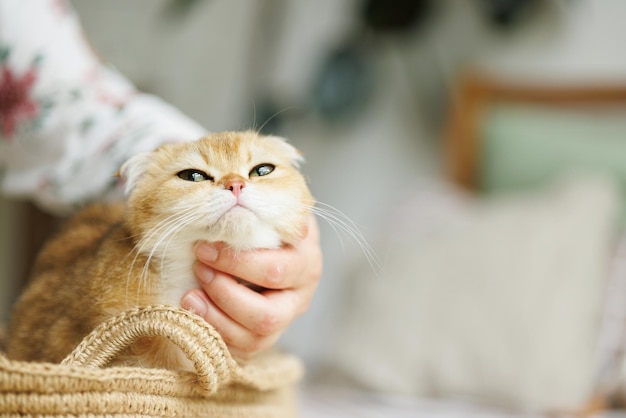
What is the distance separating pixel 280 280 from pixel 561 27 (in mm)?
1682

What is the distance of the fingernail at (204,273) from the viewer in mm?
588

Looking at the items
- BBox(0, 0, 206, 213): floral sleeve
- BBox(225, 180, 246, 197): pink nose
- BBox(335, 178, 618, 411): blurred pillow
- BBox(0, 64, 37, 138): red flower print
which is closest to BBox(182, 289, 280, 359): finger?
BBox(225, 180, 246, 197): pink nose

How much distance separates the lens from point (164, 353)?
58cm

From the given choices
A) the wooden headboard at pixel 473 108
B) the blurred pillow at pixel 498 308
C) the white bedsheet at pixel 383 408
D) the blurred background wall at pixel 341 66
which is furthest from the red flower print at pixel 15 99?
the wooden headboard at pixel 473 108

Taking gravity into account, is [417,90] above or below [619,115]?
above

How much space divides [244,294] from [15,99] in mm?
490

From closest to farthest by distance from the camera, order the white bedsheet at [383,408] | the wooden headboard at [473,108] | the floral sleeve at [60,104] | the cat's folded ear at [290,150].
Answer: the cat's folded ear at [290,150] < the floral sleeve at [60,104] < the white bedsheet at [383,408] < the wooden headboard at [473,108]

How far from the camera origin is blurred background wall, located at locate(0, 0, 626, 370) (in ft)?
6.61

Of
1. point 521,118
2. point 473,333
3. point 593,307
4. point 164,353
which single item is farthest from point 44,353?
point 521,118

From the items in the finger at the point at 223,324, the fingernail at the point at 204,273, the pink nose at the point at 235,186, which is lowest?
the finger at the point at 223,324

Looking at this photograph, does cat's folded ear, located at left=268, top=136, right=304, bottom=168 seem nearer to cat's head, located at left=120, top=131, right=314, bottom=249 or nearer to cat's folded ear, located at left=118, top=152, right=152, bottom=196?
cat's head, located at left=120, top=131, right=314, bottom=249

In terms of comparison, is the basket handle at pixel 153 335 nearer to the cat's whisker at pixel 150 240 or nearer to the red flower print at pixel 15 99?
the cat's whisker at pixel 150 240

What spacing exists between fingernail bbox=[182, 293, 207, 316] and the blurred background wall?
1303 mm

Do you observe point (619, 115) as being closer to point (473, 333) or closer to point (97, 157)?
point (473, 333)
